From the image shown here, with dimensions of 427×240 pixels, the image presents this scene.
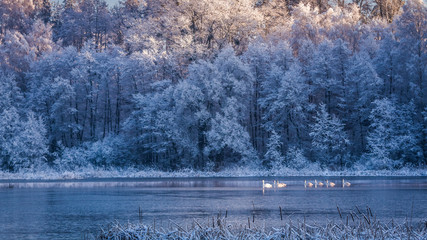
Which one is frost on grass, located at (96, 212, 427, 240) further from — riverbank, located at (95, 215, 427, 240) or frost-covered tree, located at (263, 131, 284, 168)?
frost-covered tree, located at (263, 131, 284, 168)

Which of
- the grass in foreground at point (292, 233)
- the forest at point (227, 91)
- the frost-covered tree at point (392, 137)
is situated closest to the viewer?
the grass in foreground at point (292, 233)

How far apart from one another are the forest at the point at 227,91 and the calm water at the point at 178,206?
17602 mm

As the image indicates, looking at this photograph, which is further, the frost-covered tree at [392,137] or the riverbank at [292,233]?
the frost-covered tree at [392,137]

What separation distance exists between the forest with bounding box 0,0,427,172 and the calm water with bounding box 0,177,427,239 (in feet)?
57.7

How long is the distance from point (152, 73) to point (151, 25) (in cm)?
697

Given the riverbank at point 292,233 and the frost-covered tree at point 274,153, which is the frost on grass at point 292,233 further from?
the frost-covered tree at point 274,153

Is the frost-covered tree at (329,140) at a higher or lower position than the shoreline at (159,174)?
higher

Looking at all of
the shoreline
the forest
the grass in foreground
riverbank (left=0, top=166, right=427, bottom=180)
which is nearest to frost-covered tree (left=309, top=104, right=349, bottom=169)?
the forest

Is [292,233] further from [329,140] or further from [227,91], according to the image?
[227,91]

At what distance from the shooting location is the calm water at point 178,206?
69.8 ft

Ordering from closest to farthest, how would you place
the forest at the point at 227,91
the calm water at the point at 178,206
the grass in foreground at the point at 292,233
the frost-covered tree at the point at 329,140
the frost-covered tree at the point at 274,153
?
the grass in foreground at the point at 292,233, the calm water at the point at 178,206, the forest at the point at 227,91, the frost-covered tree at the point at 329,140, the frost-covered tree at the point at 274,153

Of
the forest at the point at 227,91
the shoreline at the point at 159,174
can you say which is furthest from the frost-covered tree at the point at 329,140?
the shoreline at the point at 159,174

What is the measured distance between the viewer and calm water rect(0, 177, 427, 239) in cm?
2127

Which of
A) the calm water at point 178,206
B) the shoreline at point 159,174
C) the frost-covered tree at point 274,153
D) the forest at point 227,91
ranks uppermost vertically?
the forest at point 227,91
